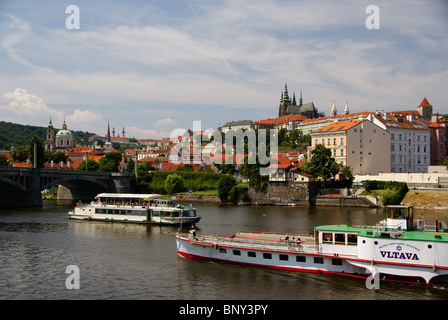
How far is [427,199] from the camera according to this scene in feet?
240

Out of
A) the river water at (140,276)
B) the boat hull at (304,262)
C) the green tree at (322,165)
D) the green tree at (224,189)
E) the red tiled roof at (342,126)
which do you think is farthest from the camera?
the red tiled roof at (342,126)

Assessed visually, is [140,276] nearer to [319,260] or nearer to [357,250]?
[319,260]

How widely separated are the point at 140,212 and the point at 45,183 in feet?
117

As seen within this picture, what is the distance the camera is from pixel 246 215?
6594cm

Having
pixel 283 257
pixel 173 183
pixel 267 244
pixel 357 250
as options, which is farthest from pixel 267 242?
pixel 173 183

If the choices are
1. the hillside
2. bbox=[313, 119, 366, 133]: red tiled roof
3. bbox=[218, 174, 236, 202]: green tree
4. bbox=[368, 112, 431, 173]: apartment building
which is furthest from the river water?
bbox=[368, 112, 431, 173]: apartment building

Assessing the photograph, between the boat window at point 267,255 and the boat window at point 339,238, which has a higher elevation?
the boat window at point 339,238

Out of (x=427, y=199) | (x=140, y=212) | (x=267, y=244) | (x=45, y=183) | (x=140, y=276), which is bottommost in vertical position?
(x=140, y=276)

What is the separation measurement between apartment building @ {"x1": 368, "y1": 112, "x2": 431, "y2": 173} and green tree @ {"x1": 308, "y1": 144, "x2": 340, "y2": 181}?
→ 62.0 ft

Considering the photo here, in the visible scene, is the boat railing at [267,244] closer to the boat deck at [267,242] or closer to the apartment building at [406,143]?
the boat deck at [267,242]

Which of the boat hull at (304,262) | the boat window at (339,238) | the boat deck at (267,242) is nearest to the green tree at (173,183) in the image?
the boat deck at (267,242)

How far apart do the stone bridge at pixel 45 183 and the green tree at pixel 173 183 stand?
31.8ft

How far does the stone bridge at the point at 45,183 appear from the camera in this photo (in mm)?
78250
